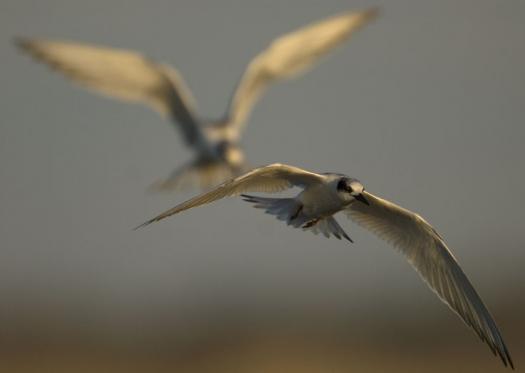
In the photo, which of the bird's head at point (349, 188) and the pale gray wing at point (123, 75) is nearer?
the bird's head at point (349, 188)

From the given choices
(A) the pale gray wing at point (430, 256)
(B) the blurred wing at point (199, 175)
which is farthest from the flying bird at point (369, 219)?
(B) the blurred wing at point (199, 175)

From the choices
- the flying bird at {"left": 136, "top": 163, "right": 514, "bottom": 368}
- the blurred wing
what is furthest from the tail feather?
the blurred wing

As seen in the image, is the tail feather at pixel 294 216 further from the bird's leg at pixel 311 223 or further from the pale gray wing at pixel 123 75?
the pale gray wing at pixel 123 75

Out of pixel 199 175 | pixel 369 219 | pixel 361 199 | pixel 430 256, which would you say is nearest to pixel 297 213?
pixel 361 199

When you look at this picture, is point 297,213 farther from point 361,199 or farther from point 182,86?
point 182,86

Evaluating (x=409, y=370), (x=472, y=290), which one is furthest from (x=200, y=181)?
(x=472, y=290)

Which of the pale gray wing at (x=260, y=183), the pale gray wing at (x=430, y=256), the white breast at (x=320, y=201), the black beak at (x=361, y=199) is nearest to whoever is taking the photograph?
the pale gray wing at (x=260, y=183)
